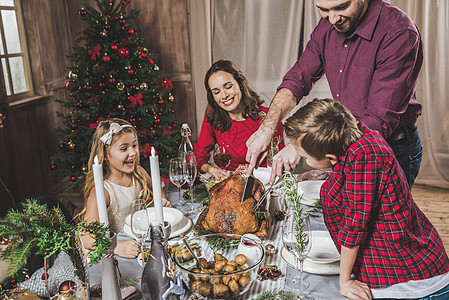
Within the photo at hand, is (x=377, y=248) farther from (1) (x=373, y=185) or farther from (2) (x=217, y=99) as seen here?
(2) (x=217, y=99)

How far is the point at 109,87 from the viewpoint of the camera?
341 centimetres

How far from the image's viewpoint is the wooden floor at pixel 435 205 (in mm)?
3156

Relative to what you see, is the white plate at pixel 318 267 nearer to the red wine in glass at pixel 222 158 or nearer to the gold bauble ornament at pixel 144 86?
the red wine in glass at pixel 222 158

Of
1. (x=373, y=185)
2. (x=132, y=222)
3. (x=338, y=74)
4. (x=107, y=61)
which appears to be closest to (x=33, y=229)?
(x=132, y=222)

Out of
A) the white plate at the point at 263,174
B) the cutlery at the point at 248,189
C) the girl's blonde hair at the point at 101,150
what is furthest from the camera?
the girl's blonde hair at the point at 101,150

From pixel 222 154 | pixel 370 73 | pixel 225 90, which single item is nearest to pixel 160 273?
pixel 222 154

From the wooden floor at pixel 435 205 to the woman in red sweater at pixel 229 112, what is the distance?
1561mm

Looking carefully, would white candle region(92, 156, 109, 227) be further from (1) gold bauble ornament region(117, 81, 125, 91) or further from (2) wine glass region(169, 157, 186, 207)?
(1) gold bauble ornament region(117, 81, 125, 91)

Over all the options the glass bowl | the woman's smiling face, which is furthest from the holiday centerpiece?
the woman's smiling face

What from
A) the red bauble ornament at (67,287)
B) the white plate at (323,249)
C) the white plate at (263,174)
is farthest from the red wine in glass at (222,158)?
the red bauble ornament at (67,287)

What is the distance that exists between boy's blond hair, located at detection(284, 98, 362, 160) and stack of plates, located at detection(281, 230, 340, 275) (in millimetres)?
299

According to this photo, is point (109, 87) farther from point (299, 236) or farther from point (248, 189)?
point (299, 236)

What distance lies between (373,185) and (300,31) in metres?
3.30

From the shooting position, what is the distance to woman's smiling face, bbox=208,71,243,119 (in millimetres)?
2627
